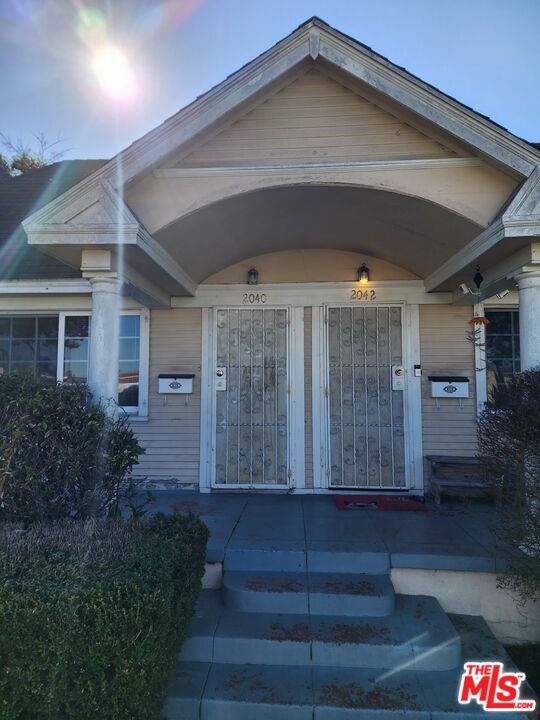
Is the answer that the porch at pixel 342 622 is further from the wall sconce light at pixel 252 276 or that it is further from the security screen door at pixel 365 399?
the wall sconce light at pixel 252 276

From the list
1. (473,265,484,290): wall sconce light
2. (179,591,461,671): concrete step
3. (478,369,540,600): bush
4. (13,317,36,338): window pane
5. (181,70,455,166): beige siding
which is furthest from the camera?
(13,317,36,338): window pane

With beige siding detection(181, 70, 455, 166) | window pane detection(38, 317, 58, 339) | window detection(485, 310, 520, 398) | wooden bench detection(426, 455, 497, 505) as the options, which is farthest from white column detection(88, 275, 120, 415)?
window detection(485, 310, 520, 398)

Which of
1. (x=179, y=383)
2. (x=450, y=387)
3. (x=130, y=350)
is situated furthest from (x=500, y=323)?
(x=130, y=350)

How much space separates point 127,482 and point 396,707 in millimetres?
2368

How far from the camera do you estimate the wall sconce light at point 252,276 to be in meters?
5.66

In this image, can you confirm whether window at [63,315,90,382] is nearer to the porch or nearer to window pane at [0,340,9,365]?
window pane at [0,340,9,365]

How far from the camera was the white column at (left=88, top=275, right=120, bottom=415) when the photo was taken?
371 centimetres

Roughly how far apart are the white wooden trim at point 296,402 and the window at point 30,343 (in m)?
3.32

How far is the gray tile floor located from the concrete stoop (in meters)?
0.25

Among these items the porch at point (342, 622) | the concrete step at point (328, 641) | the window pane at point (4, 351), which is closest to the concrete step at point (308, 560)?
the porch at point (342, 622)

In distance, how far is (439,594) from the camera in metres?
3.37

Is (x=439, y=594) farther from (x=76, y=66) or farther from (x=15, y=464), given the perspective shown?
(x=76, y=66)

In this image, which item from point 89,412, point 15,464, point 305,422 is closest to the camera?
point 15,464

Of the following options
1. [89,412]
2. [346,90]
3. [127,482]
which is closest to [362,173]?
[346,90]
